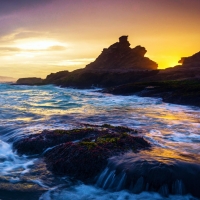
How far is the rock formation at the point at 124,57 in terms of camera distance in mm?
115213

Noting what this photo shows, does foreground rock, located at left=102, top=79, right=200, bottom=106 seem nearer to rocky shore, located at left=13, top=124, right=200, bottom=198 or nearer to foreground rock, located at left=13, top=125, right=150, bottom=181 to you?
foreground rock, located at left=13, top=125, right=150, bottom=181

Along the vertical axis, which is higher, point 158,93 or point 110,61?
point 110,61

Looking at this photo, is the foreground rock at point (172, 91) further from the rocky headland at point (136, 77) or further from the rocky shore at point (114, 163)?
the rocky shore at point (114, 163)

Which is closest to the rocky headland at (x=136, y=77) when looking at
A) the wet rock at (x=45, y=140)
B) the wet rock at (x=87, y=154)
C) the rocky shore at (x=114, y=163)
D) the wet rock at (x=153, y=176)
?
the wet rock at (x=45, y=140)

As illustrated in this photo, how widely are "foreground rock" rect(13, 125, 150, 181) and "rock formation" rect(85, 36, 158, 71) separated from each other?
339ft

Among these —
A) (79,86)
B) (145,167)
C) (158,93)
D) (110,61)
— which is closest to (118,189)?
(145,167)

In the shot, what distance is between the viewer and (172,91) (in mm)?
37125

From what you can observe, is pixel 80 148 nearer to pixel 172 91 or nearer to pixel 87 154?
pixel 87 154

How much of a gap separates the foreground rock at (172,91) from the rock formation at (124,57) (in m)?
69.2

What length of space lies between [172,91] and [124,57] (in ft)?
271

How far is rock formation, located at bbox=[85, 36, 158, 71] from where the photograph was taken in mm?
115213

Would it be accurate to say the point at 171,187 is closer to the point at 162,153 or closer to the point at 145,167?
the point at 145,167

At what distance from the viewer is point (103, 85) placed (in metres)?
71.1

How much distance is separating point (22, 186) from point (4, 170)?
172cm
